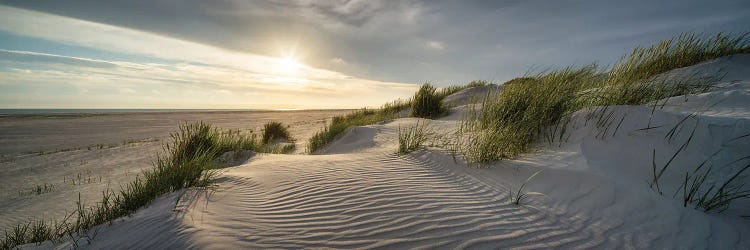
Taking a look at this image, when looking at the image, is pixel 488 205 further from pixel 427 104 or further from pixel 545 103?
pixel 427 104

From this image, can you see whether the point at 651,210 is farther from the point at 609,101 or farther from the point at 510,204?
the point at 609,101

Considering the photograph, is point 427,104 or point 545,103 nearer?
point 545,103

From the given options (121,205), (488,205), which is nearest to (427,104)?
(488,205)

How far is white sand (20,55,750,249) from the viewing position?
7.18ft

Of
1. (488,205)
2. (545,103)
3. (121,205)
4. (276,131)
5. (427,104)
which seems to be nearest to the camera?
(488,205)

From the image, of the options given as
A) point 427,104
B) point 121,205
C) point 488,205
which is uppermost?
point 427,104

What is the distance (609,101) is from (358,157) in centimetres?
395

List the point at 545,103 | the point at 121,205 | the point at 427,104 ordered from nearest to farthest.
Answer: the point at 121,205 → the point at 545,103 → the point at 427,104

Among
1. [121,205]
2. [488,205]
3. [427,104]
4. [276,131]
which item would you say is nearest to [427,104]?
[427,104]

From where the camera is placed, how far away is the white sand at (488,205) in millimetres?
2188

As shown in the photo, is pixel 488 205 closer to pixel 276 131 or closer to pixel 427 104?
pixel 427 104

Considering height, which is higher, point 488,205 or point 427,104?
point 427,104

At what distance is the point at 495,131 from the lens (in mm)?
4172

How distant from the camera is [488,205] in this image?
9.02ft
